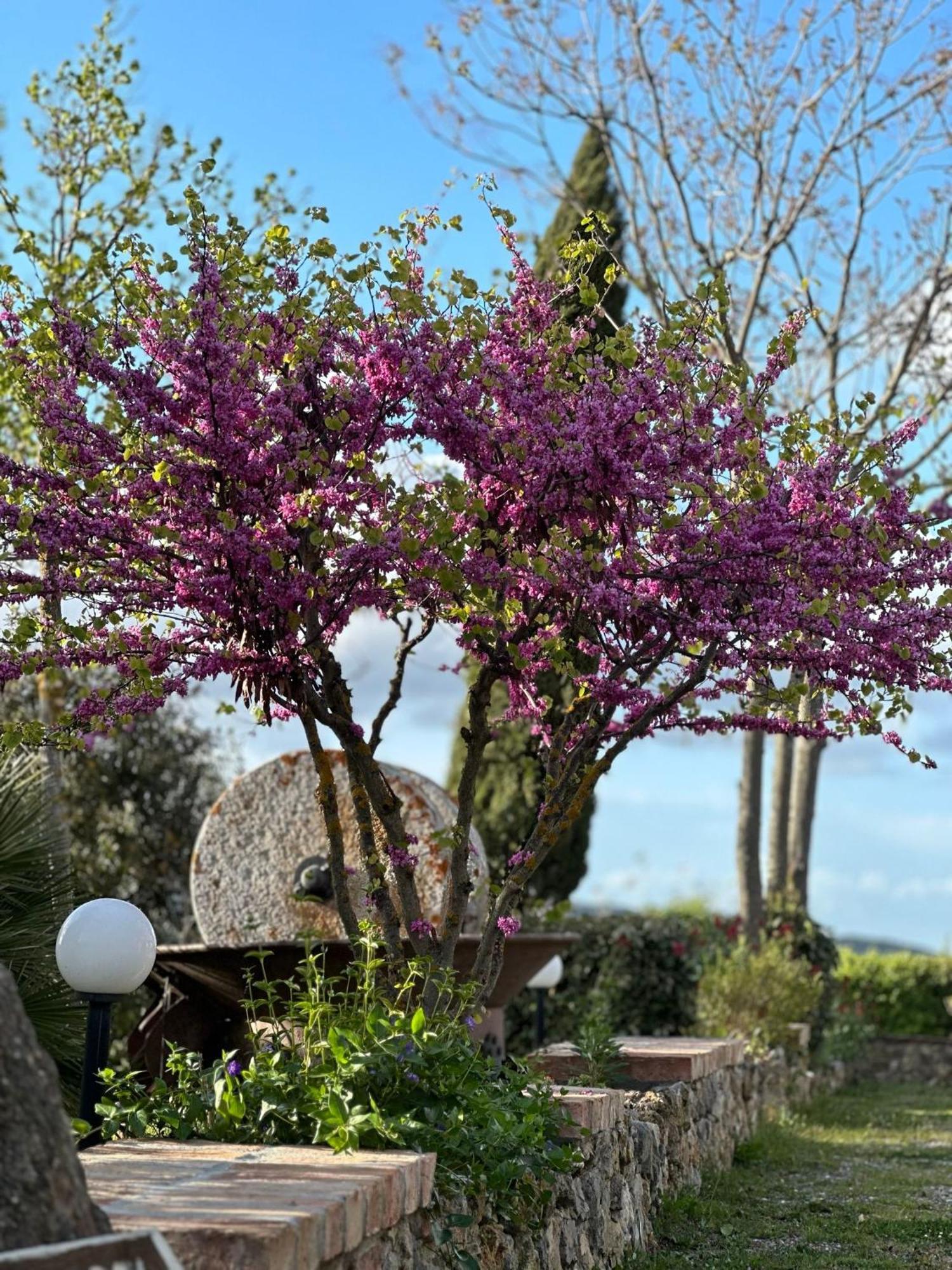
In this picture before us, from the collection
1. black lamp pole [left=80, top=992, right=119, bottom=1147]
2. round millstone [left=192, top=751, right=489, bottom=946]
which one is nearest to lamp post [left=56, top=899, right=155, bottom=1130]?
black lamp pole [left=80, top=992, right=119, bottom=1147]

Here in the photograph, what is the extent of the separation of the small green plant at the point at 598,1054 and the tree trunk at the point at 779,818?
893 cm

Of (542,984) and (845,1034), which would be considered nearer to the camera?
(542,984)

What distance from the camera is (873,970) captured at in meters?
19.1

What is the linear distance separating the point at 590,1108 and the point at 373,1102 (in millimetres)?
1759

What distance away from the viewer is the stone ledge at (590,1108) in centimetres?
589

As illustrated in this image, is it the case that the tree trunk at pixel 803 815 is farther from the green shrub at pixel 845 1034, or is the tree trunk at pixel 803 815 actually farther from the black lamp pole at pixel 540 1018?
the black lamp pole at pixel 540 1018

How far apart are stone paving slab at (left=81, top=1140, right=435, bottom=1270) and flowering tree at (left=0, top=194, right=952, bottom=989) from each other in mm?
2085

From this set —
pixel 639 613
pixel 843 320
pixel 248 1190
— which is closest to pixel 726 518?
pixel 639 613

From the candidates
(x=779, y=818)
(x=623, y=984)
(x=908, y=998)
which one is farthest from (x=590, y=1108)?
(x=908, y=998)

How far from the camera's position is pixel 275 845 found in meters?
9.46

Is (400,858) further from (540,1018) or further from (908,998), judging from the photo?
(908,998)

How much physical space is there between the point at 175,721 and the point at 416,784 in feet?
19.7

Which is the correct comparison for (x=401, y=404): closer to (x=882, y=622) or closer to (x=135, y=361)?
(x=135, y=361)

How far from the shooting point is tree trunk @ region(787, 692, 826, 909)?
1709cm
